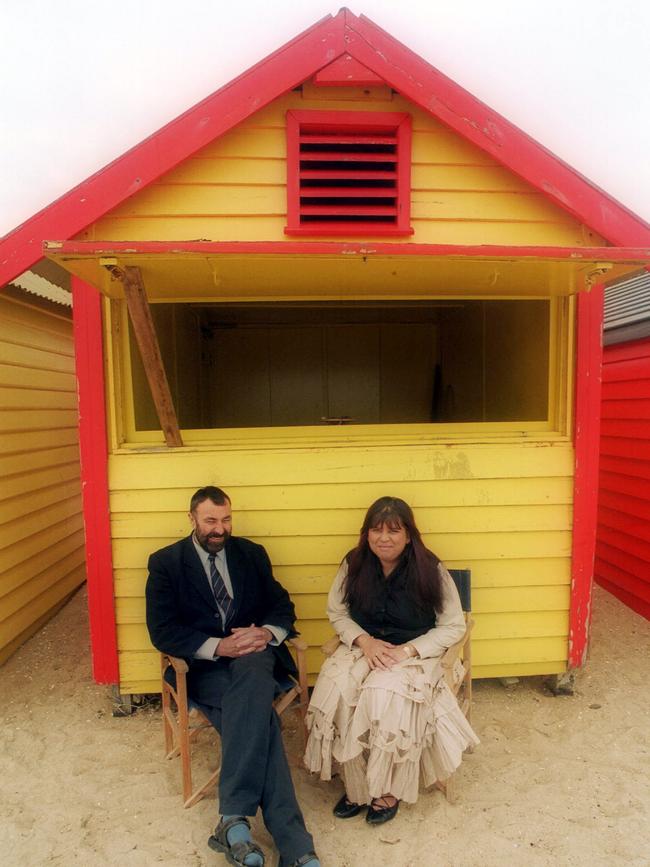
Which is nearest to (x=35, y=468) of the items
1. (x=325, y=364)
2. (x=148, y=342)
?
(x=148, y=342)

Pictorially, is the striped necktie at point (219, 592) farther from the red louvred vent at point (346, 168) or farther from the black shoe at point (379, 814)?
the red louvred vent at point (346, 168)

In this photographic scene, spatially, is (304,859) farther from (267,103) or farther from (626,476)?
(626,476)

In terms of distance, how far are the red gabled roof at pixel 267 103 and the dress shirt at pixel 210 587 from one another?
182 cm

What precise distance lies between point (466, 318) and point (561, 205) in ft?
7.78

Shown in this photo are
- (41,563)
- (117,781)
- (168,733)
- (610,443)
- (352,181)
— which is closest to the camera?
(117,781)

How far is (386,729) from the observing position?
258cm

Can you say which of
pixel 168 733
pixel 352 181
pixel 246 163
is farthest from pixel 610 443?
pixel 168 733

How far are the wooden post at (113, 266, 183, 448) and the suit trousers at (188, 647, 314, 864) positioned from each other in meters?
1.34

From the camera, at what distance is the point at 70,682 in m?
4.00

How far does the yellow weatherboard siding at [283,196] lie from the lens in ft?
10.8

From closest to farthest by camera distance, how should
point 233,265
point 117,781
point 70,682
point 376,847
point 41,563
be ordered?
point 376,847 → point 233,265 → point 117,781 → point 70,682 → point 41,563

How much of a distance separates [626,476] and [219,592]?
13.1 feet

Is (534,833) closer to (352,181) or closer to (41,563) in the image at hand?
(352,181)

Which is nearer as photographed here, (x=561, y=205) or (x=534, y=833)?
(x=534, y=833)
